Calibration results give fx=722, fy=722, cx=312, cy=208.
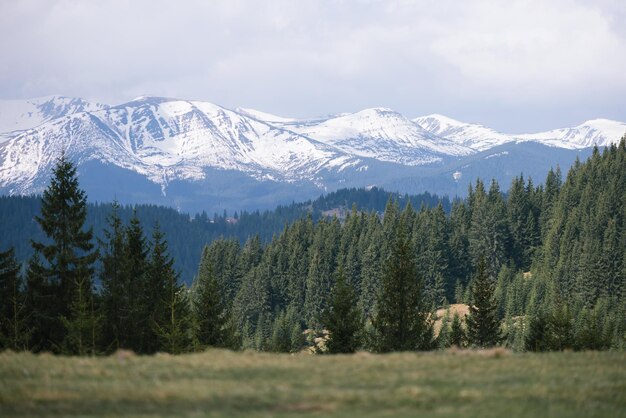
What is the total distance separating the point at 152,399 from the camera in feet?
63.2

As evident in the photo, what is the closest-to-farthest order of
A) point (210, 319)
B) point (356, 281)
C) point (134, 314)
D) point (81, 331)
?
point (81, 331)
point (134, 314)
point (210, 319)
point (356, 281)

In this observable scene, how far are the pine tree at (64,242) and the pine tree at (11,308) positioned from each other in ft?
7.41

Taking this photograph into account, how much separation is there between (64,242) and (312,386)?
34.9m

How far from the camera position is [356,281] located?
513 ft

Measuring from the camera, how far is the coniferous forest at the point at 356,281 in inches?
1960

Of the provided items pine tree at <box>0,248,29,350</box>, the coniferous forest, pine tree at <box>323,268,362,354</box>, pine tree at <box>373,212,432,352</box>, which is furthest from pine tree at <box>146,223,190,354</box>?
pine tree at <box>373,212,432,352</box>

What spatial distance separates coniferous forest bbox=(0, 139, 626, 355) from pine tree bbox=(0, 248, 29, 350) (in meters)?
0.14

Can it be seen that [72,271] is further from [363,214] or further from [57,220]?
[363,214]

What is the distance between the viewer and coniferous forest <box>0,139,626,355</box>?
163ft

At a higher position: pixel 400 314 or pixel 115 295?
pixel 115 295

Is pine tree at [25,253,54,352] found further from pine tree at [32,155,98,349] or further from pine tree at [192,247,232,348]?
pine tree at [192,247,232,348]

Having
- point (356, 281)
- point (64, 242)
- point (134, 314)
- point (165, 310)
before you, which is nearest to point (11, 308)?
point (64, 242)

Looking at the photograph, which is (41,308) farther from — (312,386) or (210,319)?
(312,386)

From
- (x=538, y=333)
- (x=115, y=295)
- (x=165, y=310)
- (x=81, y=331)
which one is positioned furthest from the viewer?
(x=538, y=333)
